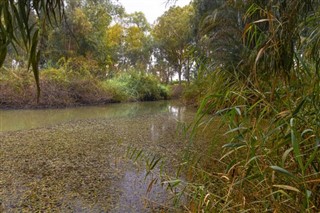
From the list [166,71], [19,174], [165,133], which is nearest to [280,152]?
[19,174]

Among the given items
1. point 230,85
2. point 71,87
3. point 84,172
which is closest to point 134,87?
point 71,87

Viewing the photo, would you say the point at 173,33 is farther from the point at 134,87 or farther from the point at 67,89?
the point at 67,89

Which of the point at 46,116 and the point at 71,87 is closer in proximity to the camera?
the point at 46,116

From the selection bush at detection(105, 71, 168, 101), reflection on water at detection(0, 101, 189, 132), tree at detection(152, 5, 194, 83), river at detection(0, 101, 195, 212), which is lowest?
river at detection(0, 101, 195, 212)

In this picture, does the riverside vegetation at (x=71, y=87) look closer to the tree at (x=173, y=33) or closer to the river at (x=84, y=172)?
the river at (x=84, y=172)

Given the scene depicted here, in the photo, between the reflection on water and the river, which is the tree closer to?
the reflection on water

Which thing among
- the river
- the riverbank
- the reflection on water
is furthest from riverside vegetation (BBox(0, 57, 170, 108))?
the river

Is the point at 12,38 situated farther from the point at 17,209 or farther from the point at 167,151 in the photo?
the point at 167,151

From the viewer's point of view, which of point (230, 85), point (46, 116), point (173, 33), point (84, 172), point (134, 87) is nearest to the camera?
point (230, 85)

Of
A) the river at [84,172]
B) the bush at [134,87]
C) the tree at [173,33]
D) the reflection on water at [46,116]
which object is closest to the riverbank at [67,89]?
the bush at [134,87]

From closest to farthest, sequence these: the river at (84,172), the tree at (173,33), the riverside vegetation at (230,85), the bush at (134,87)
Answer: the riverside vegetation at (230,85) → the river at (84,172) → the bush at (134,87) → the tree at (173,33)

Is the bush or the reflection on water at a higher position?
the bush

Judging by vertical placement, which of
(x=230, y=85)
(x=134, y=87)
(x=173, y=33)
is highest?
(x=173, y=33)

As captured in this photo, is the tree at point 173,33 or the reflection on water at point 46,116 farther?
the tree at point 173,33
